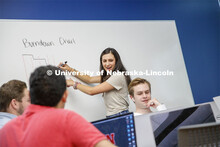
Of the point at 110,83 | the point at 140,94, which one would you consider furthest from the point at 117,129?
the point at 110,83

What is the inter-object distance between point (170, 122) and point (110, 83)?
1.39 m

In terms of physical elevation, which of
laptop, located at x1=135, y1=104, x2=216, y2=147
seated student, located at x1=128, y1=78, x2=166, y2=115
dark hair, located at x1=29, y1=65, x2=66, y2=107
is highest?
dark hair, located at x1=29, y1=65, x2=66, y2=107

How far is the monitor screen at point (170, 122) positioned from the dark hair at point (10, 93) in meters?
0.93

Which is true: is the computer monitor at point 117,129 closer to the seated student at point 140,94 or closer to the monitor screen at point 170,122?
the monitor screen at point 170,122

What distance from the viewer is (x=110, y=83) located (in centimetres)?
279

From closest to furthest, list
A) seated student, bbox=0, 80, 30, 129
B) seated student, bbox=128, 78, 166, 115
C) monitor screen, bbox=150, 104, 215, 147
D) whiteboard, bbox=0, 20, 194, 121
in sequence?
1. monitor screen, bbox=150, 104, 215, 147
2. seated student, bbox=0, 80, 30, 129
3. seated student, bbox=128, 78, 166, 115
4. whiteboard, bbox=0, 20, 194, 121

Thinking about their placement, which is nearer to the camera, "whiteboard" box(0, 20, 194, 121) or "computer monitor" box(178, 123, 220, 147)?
"computer monitor" box(178, 123, 220, 147)

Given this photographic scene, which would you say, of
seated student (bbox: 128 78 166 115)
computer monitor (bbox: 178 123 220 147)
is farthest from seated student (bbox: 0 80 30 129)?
computer monitor (bbox: 178 123 220 147)

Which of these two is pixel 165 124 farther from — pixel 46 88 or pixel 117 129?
pixel 46 88

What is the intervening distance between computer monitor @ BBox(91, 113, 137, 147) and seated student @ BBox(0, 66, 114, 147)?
1.32 ft

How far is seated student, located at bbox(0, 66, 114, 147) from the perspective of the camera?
2.83ft

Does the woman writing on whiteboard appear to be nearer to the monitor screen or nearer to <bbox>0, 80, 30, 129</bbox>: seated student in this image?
<bbox>0, 80, 30, 129</bbox>: seated student

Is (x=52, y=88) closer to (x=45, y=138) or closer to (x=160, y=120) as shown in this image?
(x=45, y=138)

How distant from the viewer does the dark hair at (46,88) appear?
95 cm
